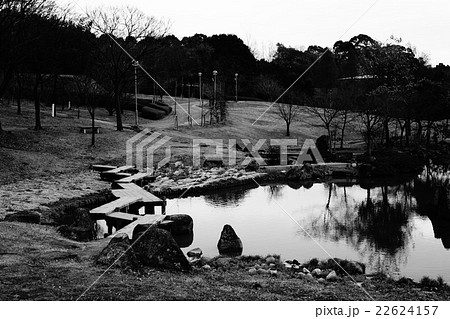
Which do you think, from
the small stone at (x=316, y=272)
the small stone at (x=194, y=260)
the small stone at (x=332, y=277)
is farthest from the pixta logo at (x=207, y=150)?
the small stone at (x=332, y=277)

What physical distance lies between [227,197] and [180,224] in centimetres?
779

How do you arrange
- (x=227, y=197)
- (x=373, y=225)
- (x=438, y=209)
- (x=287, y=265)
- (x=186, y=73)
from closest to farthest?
(x=287, y=265)
(x=373, y=225)
(x=438, y=209)
(x=227, y=197)
(x=186, y=73)

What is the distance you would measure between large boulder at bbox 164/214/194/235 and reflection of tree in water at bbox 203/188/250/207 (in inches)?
218

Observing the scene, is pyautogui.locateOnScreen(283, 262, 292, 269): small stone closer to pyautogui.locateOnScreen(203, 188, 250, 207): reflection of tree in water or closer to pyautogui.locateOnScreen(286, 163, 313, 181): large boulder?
pyautogui.locateOnScreen(203, 188, 250, 207): reflection of tree in water

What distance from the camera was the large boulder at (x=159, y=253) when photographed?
33.5 feet

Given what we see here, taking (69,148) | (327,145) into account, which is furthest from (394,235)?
(327,145)

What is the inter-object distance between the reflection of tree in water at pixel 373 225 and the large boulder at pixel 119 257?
626 cm

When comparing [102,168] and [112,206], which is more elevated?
[102,168]

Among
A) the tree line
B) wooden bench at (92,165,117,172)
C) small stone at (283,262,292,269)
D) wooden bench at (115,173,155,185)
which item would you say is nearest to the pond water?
small stone at (283,262,292,269)

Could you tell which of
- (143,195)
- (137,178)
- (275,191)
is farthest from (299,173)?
(143,195)

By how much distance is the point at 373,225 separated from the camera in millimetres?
18922

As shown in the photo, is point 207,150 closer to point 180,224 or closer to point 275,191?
point 275,191

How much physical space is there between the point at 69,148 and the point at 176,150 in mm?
6350

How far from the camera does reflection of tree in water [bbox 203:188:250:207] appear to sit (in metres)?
22.7
